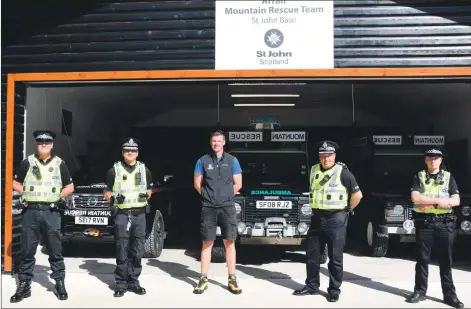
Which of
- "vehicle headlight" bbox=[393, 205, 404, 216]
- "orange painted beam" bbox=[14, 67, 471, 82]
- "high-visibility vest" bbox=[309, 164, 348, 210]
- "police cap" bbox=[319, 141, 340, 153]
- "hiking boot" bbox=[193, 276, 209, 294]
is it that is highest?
"orange painted beam" bbox=[14, 67, 471, 82]

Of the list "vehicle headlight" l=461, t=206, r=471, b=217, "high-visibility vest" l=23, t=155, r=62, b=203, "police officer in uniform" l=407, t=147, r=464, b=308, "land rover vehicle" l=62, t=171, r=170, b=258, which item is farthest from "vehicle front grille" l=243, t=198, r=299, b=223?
"high-visibility vest" l=23, t=155, r=62, b=203

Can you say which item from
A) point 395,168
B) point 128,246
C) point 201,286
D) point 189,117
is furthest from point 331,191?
point 189,117

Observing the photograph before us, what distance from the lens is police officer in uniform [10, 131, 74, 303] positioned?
531cm

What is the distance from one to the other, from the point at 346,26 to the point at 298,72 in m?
0.89

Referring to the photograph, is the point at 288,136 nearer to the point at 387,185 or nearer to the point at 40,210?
the point at 387,185

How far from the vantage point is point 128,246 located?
563 centimetres

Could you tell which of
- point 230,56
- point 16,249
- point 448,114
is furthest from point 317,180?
point 448,114

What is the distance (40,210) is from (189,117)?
10789 mm

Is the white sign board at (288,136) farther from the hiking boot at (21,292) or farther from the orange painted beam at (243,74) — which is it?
the hiking boot at (21,292)

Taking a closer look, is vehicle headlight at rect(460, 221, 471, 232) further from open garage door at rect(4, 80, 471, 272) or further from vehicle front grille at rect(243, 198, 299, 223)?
vehicle front grille at rect(243, 198, 299, 223)

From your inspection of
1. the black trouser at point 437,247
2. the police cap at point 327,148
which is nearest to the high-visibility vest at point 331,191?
the police cap at point 327,148

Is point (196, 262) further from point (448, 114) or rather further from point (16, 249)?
point (448, 114)

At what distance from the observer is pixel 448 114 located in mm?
12773

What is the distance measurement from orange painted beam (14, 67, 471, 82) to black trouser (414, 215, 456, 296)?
208 centimetres
